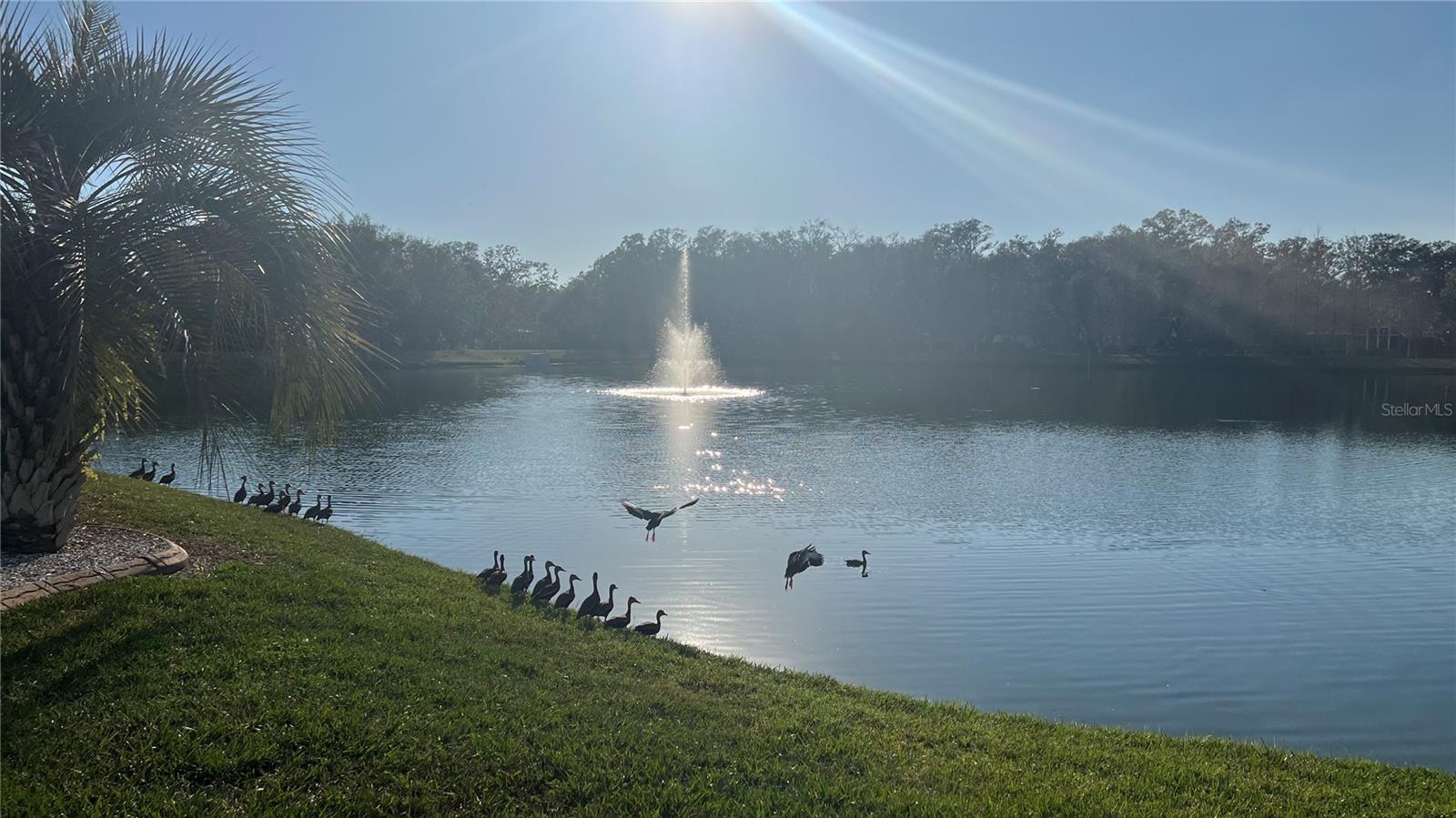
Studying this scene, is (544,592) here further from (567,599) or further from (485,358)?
(485,358)

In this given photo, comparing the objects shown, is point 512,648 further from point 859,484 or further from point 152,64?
point 859,484

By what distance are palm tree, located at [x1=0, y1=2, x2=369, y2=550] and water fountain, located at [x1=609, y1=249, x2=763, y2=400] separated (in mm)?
42540

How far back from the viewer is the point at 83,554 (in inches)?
380

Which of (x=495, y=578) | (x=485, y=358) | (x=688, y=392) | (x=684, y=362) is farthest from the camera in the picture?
(x=485, y=358)

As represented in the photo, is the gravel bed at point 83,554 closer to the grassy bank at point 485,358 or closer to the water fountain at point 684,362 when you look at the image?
the water fountain at point 684,362

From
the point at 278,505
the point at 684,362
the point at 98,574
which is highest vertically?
the point at 684,362

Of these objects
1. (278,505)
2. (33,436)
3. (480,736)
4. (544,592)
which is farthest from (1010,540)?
(33,436)

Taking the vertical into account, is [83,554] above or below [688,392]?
below

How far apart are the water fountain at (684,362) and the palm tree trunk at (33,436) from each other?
140 feet

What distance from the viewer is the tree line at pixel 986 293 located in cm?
8800

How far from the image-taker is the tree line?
88.0m

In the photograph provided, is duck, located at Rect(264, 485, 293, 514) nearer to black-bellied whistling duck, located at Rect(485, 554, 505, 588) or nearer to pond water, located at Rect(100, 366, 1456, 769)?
pond water, located at Rect(100, 366, 1456, 769)

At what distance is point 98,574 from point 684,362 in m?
80.5

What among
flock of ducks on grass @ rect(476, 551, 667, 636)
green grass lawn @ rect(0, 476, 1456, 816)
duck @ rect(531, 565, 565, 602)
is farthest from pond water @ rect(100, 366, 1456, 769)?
green grass lawn @ rect(0, 476, 1456, 816)
